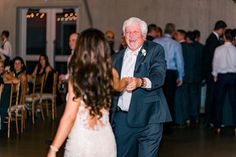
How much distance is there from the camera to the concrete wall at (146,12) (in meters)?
13.3

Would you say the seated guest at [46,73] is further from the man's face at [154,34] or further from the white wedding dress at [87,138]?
the white wedding dress at [87,138]

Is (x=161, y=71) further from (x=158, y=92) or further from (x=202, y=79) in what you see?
(x=202, y=79)

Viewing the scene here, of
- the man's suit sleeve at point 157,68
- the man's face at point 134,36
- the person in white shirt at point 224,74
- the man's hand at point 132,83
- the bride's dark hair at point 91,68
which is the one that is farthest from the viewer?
the person in white shirt at point 224,74

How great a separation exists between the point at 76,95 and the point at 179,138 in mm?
5719

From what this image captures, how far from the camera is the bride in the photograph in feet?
10.9

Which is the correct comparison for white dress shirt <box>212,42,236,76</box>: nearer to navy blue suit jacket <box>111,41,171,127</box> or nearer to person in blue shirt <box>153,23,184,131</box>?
person in blue shirt <box>153,23,184,131</box>

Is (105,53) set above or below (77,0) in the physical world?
below

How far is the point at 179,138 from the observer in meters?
8.88

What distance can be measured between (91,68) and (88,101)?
0.19 meters

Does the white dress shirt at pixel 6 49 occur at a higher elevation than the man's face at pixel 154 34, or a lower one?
lower

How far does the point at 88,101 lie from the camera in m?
3.36

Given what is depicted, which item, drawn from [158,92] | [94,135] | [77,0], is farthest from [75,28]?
[94,135]

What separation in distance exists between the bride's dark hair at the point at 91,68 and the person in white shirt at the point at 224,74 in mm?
5646

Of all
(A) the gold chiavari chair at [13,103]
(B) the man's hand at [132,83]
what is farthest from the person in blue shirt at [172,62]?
(B) the man's hand at [132,83]
